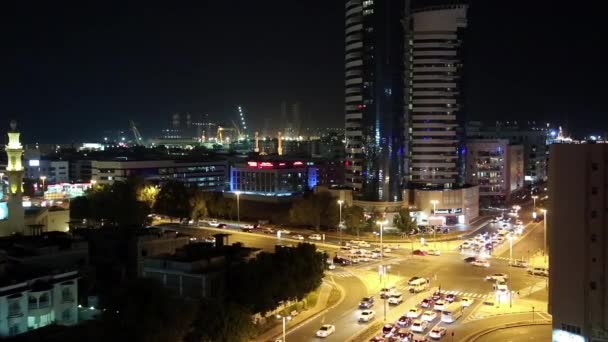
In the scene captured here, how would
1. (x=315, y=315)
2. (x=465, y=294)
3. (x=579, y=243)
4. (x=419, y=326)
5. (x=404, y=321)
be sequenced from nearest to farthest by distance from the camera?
(x=579, y=243) → (x=419, y=326) → (x=404, y=321) → (x=315, y=315) → (x=465, y=294)

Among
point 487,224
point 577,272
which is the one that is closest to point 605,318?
point 577,272

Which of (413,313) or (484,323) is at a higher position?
(413,313)

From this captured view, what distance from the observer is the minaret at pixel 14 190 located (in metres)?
26.4

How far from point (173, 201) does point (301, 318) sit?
21427mm

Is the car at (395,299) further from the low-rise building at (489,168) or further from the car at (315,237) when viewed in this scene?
the low-rise building at (489,168)

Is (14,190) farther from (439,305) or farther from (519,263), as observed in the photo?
(519,263)

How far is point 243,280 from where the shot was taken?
1611 cm

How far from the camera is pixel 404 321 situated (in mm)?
16500

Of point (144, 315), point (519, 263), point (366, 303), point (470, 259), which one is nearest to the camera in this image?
point (144, 315)


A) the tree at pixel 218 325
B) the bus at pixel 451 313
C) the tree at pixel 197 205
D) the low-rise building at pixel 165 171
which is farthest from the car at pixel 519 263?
the low-rise building at pixel 165 171

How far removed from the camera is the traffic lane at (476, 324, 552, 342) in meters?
15.2

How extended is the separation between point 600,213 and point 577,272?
1371 mm

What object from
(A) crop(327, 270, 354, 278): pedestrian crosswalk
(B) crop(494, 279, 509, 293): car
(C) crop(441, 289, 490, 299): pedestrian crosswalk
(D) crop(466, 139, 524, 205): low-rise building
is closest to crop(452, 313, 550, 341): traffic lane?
(B) crop(494, 279, 509, 293): car

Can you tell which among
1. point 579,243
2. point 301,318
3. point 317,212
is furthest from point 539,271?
point 317,212
